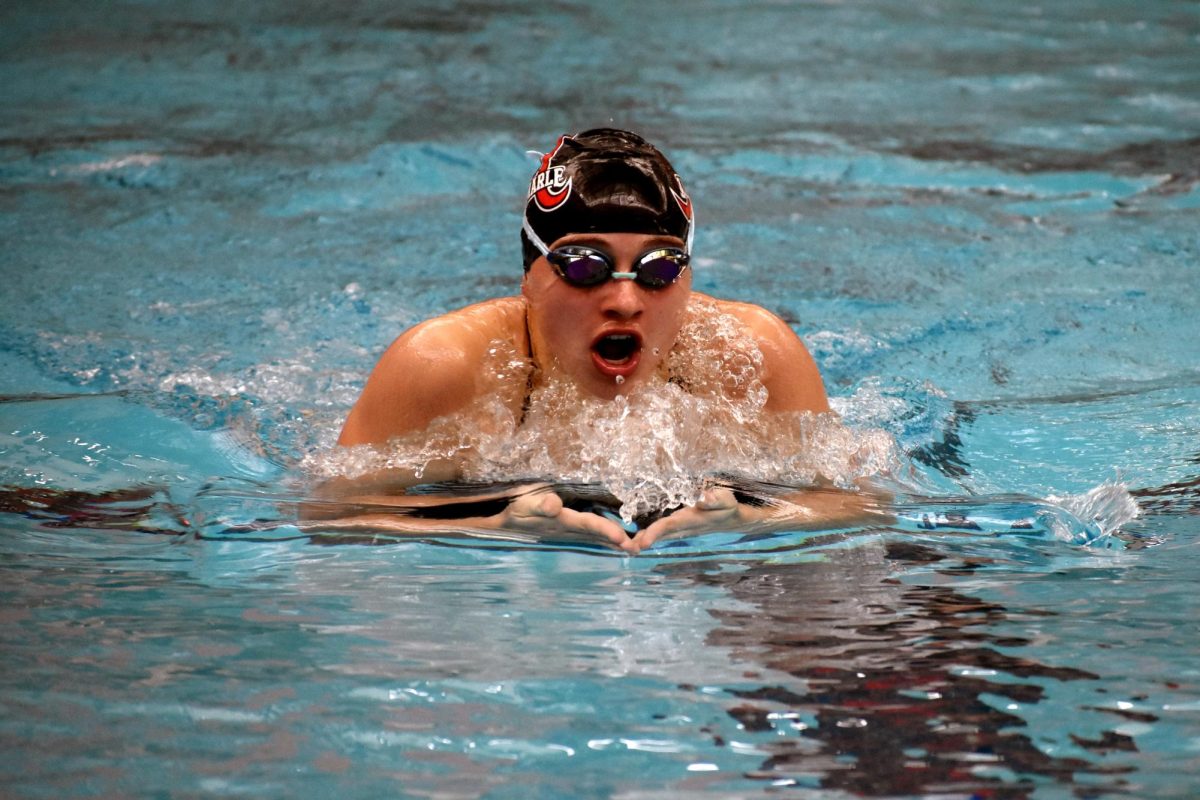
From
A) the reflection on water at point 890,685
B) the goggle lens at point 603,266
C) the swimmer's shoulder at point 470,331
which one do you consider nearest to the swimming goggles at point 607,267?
the goggle lens at point 603,266

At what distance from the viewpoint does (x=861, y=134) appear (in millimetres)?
9023

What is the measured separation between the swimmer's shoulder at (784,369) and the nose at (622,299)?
1.41 ft

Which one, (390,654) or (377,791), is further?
(390,654)

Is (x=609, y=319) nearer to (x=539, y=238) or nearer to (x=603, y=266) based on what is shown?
(x=603, y=266)

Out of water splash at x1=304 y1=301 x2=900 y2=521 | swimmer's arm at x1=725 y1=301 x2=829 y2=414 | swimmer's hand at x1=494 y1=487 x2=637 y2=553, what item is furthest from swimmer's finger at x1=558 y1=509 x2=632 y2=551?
swimmer's arm at x1=725 y1=301 x2=829 y2=414

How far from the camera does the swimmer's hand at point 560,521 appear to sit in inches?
129

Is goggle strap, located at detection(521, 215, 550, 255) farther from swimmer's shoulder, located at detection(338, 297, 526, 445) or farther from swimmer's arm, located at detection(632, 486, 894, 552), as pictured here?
swimmer's arm, located at detection(632, 486, 894, 552)

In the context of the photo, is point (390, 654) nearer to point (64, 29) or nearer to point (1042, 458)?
point (1042, 458)

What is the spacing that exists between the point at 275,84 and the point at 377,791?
27.2ft

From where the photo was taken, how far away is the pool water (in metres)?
2.39

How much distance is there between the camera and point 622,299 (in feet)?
12.0

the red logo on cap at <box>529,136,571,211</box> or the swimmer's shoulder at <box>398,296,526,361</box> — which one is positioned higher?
the red logo on cap at <box>529,136,571,211</box>

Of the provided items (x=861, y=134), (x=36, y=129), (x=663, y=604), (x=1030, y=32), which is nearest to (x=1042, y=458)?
(x=663, y=604)

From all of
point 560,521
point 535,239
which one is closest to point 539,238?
point 535,239
